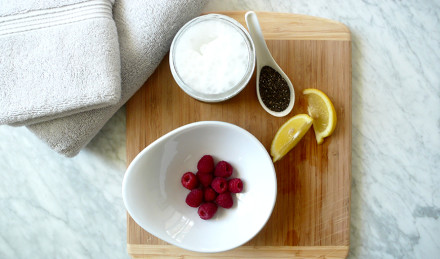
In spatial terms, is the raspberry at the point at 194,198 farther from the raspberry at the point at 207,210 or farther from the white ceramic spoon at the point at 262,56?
the white ceramic spoon at the point at 262,56

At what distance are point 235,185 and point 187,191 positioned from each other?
0.12m

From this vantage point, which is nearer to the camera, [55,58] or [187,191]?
[55,58]

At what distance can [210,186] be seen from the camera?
826mm

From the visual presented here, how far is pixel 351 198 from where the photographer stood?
896 mm

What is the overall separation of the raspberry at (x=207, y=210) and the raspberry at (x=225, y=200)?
2cm

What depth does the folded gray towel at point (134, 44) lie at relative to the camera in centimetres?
75

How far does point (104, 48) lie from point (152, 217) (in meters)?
0.34

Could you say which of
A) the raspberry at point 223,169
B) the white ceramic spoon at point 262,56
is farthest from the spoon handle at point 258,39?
the raspberry at point 223,169

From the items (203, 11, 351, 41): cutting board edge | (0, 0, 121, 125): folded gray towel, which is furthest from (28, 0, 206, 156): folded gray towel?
(203, 11, 351, 41): cutting board edge

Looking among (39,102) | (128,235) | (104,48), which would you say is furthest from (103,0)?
(128,235)

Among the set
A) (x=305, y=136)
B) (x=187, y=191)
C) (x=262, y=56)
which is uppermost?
(x=262, y=56)

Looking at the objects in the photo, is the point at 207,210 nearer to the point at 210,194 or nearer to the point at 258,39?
the point at 210,194

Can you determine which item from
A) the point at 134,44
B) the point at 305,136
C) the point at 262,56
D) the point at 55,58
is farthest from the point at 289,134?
the point at 55,58

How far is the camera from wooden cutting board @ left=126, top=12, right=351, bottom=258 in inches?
33.2
